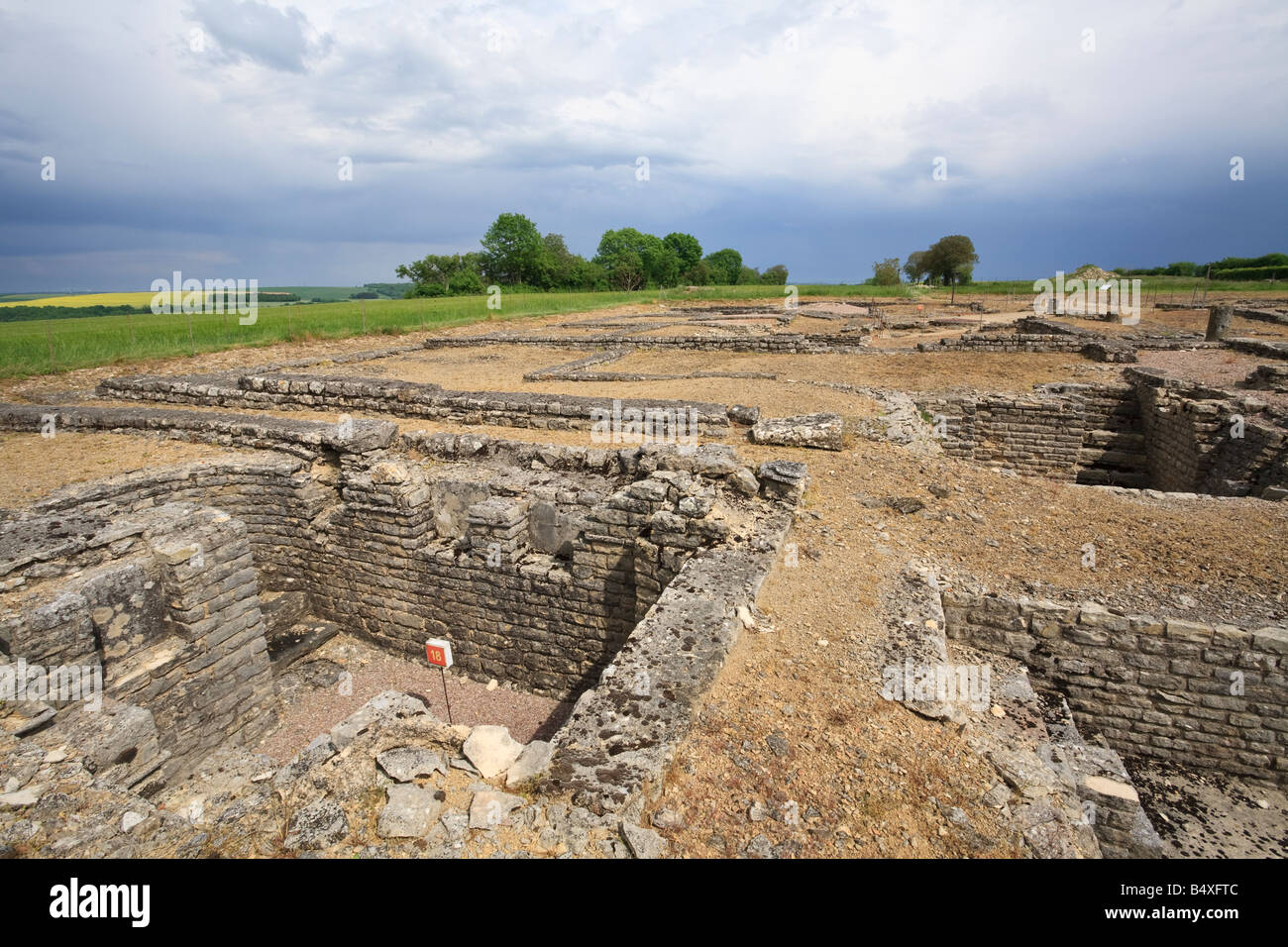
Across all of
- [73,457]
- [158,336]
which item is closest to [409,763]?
[73,457]

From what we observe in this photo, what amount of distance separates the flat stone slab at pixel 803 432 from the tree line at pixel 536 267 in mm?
48600

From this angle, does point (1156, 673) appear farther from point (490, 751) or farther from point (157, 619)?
point (157, 619)

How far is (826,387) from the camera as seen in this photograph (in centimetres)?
1105

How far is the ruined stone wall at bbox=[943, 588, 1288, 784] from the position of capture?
4.07 m

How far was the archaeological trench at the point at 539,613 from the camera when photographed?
287 centimetres

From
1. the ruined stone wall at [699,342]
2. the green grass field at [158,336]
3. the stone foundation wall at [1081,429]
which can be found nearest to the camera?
the stone foundation wall at [1081,429]

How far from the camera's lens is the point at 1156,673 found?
4242 mm

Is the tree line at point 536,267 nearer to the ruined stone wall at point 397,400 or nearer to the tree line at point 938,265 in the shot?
the tree line at point 938,265

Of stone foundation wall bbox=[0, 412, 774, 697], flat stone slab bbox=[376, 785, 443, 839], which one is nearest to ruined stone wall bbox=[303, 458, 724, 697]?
stone foundation wall bbox=[0, 412, 774, 697]

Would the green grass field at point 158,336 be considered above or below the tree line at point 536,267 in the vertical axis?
below

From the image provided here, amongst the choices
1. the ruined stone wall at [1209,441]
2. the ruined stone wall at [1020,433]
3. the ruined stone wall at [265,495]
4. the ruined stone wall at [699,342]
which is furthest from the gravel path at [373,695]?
the ruined stone wall at [699,342]

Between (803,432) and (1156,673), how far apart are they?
14.2 feet

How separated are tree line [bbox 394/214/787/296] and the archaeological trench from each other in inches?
1864
